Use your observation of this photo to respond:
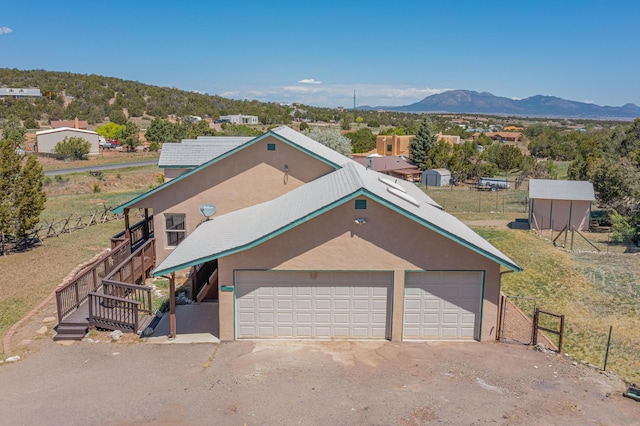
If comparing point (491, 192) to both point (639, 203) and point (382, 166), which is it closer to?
point (382, 166)

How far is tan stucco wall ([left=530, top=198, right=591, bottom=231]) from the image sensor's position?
3234 centimetres

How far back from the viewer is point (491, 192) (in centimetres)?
5169

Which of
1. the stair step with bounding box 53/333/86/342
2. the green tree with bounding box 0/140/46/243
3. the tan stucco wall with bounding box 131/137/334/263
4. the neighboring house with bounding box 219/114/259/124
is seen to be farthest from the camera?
the neighboring house with bounding box 219/114/259/124

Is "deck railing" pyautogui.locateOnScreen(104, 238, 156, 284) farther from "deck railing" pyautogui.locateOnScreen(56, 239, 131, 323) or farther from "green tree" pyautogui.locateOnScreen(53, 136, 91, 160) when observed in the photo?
"green tree" pyautogui.locateOnScreen(53, 136, 91, 160)

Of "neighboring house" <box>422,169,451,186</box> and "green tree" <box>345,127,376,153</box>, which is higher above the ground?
"green tree" <box>345,127,376,153</box>

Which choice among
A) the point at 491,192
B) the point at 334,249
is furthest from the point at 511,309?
the point at 491,192

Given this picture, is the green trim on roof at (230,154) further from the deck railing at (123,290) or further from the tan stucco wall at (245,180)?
the deck railing at (123,290)

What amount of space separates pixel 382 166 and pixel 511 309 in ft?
147

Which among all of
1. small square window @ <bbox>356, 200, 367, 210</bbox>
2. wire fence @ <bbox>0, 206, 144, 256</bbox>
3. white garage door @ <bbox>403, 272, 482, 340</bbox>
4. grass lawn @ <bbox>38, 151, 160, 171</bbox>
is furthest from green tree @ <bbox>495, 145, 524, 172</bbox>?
small square window @ <bbox>356, 200, 367, 210</bbox>

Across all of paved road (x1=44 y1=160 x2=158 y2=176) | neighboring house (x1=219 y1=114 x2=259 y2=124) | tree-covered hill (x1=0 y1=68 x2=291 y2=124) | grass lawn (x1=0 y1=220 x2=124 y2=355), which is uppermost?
tree-covered hill (x1=0 y1=68 x2=291 y2=124)

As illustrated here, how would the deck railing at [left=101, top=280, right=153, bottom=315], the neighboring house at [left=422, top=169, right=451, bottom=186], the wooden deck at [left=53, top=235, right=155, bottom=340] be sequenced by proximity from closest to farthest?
the wooden deck at [left=53, top=235, right=155, bottom=340] < the deck railing at [left=101, top=280, right=153, bottom=315] < the neighboring house at [left=422, top=169, right=451, bottom=186]

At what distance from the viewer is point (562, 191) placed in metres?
32.8

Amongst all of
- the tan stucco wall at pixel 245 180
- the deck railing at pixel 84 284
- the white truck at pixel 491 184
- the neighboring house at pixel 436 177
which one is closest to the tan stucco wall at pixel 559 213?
the tan stucco wall at pixel 245 180

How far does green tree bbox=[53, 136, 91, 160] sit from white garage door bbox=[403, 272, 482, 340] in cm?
6201
